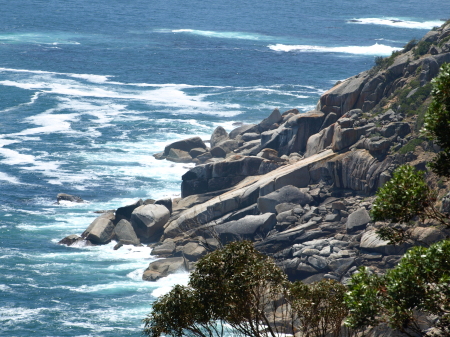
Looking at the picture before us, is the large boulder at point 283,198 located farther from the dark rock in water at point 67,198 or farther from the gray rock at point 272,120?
the gray rock at point 272,120

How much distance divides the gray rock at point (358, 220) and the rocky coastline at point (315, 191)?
7 centimetres

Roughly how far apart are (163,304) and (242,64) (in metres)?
107

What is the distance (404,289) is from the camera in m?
15.4

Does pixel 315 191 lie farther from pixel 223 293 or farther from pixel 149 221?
pixel 223 293

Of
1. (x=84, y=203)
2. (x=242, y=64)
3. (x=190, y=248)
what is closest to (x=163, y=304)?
(x=190, y=248)

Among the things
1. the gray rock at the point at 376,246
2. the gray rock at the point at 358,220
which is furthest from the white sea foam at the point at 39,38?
the gray rock at the point at 376,246

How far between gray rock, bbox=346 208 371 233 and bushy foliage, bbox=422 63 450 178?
24.8m

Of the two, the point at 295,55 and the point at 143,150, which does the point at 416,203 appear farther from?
the point at 295,55

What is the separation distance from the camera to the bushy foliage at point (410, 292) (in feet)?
50.1

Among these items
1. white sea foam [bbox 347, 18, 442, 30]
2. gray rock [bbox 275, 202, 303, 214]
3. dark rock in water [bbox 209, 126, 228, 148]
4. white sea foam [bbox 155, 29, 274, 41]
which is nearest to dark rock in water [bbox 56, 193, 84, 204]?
dark rock in water [bbox 209, 126, 228, 148]

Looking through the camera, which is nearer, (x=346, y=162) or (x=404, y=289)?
(x=404, y=289)

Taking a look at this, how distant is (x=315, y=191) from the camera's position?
47.1 metres

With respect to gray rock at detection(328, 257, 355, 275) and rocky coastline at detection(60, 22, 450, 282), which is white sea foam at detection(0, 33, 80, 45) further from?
gray rock at detection(328, 257, 355, 275)

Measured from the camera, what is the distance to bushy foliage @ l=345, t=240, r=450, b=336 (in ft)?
50.1
